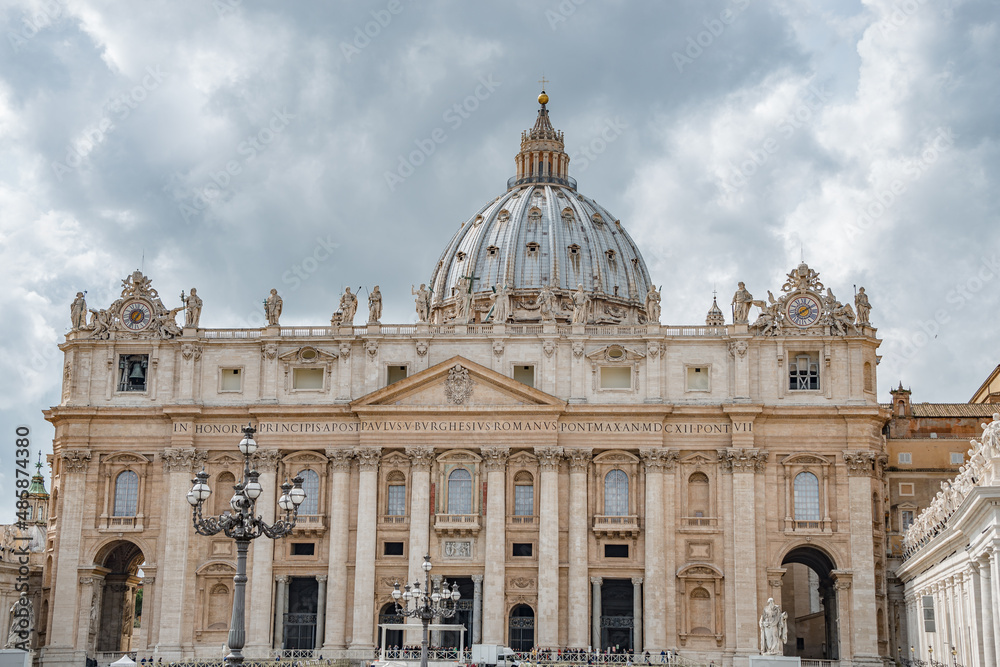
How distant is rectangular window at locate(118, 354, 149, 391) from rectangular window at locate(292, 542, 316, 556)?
485 inches

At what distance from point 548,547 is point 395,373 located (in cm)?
1248

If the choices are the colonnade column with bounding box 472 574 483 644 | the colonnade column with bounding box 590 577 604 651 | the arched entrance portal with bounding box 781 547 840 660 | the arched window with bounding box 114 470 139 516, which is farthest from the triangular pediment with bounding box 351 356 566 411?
the arched entrance portal with bounding box 781 547 840 660

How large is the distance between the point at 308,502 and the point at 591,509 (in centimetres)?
1495

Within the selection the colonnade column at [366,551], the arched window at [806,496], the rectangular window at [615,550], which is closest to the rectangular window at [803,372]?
the arched window at [806,496]

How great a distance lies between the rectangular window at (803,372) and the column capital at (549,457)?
12611 millimetres

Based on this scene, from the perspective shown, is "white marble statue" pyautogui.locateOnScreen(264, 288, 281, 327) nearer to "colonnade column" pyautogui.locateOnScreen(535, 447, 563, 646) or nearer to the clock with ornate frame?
"colonnade column" pyautogui.locateOnScreen(535, 447, 563, 646)

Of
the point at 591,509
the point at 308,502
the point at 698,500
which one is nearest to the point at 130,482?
the point at 308,502

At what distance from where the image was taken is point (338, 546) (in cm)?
7012

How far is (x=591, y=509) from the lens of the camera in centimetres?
6994

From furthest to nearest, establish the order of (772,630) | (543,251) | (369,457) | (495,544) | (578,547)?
(543,251), (369,457), (495,544), (578,547), (772,630)

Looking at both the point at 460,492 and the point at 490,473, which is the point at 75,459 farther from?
the point at 490,473

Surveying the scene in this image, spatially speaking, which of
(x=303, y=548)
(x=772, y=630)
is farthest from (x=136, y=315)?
(x=772, y=630)

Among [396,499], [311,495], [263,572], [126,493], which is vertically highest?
[126,493]

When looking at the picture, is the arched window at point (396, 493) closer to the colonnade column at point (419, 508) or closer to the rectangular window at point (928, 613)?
the colonnade column at point (419, 508)
